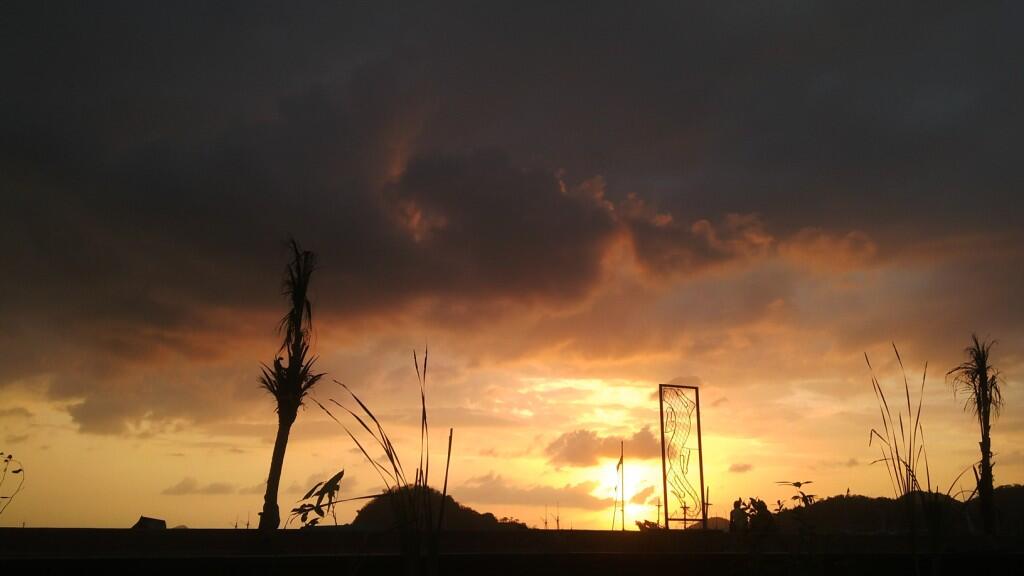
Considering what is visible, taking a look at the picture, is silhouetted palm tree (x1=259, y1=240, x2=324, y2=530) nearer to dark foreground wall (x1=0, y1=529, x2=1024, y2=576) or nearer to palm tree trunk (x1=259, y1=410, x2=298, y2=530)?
palm tree trunk (x1=259, y1=410, x2=298, y2=530)

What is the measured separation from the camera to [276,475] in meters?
18.4

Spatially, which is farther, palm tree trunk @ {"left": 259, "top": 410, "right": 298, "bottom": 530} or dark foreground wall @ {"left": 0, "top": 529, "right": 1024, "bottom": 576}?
palm tree trunk @ {"left": 259, "top": 410, "right": 298, "bottom": 530}

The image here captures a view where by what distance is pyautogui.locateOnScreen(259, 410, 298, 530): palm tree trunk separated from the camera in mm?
17719

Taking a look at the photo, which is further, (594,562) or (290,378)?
(290,378)

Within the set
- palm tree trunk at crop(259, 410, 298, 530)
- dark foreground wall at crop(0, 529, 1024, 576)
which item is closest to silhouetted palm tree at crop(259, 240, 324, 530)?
palm tree trunk at crop(259, 410, 298, 530)

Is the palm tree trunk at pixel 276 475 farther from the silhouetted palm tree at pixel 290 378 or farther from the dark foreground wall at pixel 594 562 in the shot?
the dark foreground wall at pixel 594 562

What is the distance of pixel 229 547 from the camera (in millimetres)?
15141

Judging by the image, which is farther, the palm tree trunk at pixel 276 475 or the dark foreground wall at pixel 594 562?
the palm tree trunk at pixel 276 475

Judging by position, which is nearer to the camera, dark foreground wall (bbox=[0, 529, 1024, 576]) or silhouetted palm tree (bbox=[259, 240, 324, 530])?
dark foreground wall (bbox=[0, 529, 1024, 576])

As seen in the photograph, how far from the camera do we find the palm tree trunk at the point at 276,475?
17.7 metres

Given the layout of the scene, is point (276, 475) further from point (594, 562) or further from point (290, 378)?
point (594, 562)

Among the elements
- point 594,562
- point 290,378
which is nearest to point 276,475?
point 290,378

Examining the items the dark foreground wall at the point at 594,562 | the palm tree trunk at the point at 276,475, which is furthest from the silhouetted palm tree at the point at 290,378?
the dark foreground wall at the point at 594,562

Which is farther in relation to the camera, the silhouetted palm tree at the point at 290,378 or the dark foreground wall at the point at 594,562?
the silhouetted palm tree at the point at 290,378
